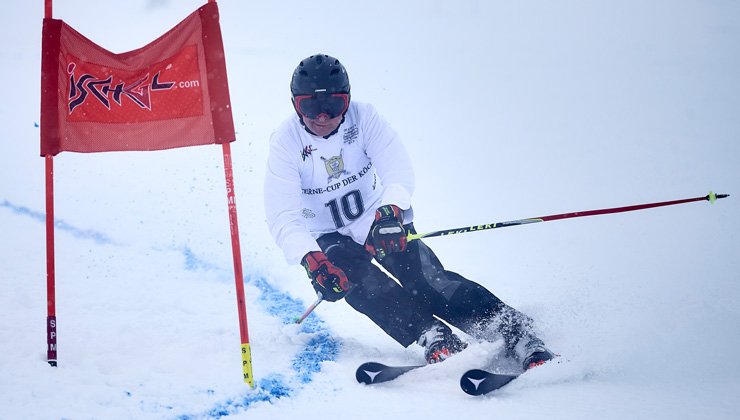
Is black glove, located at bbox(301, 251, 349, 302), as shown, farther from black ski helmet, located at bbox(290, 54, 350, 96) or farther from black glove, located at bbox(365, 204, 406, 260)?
black ski helmet, located at bbox(290, 54, 350, 96)

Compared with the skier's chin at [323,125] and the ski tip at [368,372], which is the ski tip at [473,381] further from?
the skier's chin at [323,125]

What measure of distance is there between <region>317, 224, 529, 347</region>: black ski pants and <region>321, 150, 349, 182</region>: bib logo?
0.48 m

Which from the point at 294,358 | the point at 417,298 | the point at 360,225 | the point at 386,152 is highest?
the point at 386,152

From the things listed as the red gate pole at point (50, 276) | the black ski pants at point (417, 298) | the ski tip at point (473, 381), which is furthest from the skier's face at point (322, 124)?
the ski tip at point (473, 381)

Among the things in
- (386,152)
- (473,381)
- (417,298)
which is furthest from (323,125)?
(473,381)

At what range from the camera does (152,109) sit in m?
3.89

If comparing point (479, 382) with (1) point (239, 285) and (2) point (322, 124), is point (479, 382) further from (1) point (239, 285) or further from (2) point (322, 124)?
(2) point (322, 124)

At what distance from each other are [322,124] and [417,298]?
51.7 inches

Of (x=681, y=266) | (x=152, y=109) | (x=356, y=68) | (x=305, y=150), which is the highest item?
(x=356, y=68)

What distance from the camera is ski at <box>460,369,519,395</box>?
308 centimetres

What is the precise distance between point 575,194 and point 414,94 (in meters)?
5.70

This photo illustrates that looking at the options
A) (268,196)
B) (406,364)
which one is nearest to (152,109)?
(268,196)

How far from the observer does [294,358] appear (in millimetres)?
4008

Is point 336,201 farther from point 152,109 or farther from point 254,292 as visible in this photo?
point 254,292
